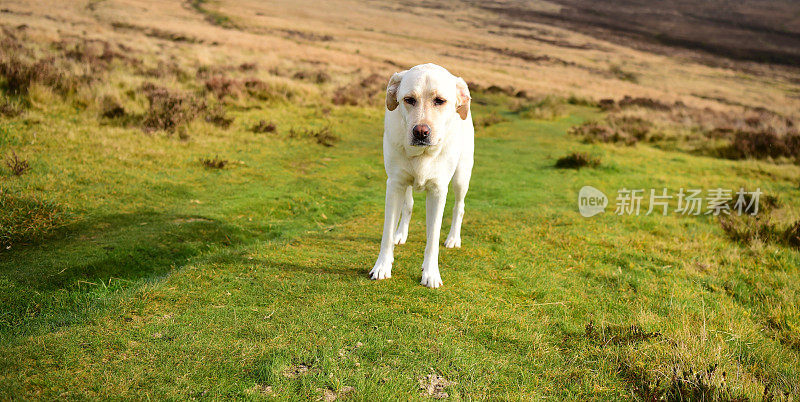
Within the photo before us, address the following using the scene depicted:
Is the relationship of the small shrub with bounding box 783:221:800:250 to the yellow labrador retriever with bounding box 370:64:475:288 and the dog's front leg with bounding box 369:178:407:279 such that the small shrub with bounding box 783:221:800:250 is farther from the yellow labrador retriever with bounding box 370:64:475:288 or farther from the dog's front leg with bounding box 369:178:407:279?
the dog's front leg with bounding box 369:178:407:279

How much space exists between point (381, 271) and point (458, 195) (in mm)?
1741

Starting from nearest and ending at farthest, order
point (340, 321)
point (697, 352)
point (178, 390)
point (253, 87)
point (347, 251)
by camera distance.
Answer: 1. point (178, 390)
2. point (697, 352)
3. point (340, 321)
4. point (347, 251)
5. point (253, 87)

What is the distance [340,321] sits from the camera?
12.6 ft

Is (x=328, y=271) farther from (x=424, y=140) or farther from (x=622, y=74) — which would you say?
(x=622, y=74)

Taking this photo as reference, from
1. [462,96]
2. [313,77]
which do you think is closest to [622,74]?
[313,77]

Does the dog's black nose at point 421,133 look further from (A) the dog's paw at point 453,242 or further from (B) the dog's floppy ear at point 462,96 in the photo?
(A) the dog's paw at point 453,242

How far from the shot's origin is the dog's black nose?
3973 millimetres

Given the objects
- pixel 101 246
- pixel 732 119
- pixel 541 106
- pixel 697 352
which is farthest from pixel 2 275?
pixel 732 119

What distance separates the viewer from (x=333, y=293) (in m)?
4.45

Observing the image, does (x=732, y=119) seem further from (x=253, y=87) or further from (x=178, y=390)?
(x=178, y=390)

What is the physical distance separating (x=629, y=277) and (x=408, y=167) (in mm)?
3211
